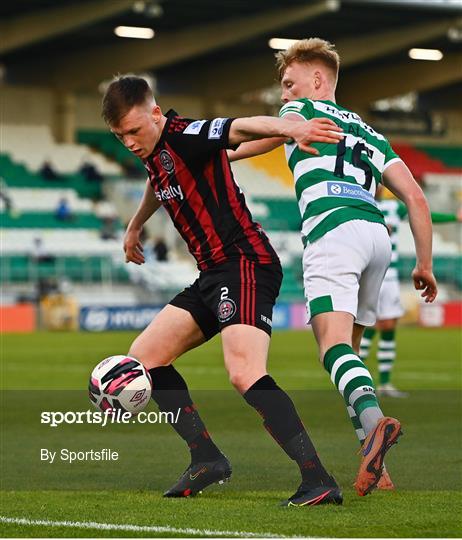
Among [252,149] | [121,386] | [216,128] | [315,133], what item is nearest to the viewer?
[315,133]

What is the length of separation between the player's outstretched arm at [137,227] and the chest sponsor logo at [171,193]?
0.46 m

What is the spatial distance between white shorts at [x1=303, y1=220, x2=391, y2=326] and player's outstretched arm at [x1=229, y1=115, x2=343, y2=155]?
0.66 meters

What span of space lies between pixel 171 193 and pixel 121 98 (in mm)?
528

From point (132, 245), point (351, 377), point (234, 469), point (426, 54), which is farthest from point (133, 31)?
point (351, 377)

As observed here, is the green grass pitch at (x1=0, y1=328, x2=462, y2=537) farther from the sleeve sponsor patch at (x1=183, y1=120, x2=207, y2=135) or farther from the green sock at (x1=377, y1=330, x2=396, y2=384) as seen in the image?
the sleeve sponsor patch at (x1=183, y1=120, x2=207, y2=135)

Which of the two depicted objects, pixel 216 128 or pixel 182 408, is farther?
pixel 182 408

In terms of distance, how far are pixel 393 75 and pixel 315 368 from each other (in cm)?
2752

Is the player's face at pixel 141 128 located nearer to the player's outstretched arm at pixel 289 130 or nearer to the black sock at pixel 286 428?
the player's outstretched arm at pixel 289 130

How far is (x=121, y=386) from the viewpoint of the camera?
644 centimetres

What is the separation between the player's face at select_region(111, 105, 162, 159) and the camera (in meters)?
6.25

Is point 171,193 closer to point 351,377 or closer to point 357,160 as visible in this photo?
point 357,160

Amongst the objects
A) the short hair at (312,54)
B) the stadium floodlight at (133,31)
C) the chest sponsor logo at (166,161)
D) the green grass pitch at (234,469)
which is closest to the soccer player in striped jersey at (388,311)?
the green grass pitch at (234,469)

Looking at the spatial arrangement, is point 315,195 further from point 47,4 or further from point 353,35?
point 353,35

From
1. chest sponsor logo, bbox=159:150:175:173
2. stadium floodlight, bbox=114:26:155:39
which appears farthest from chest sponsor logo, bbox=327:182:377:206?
stadium floodlight, bbox=114:26:155:39
